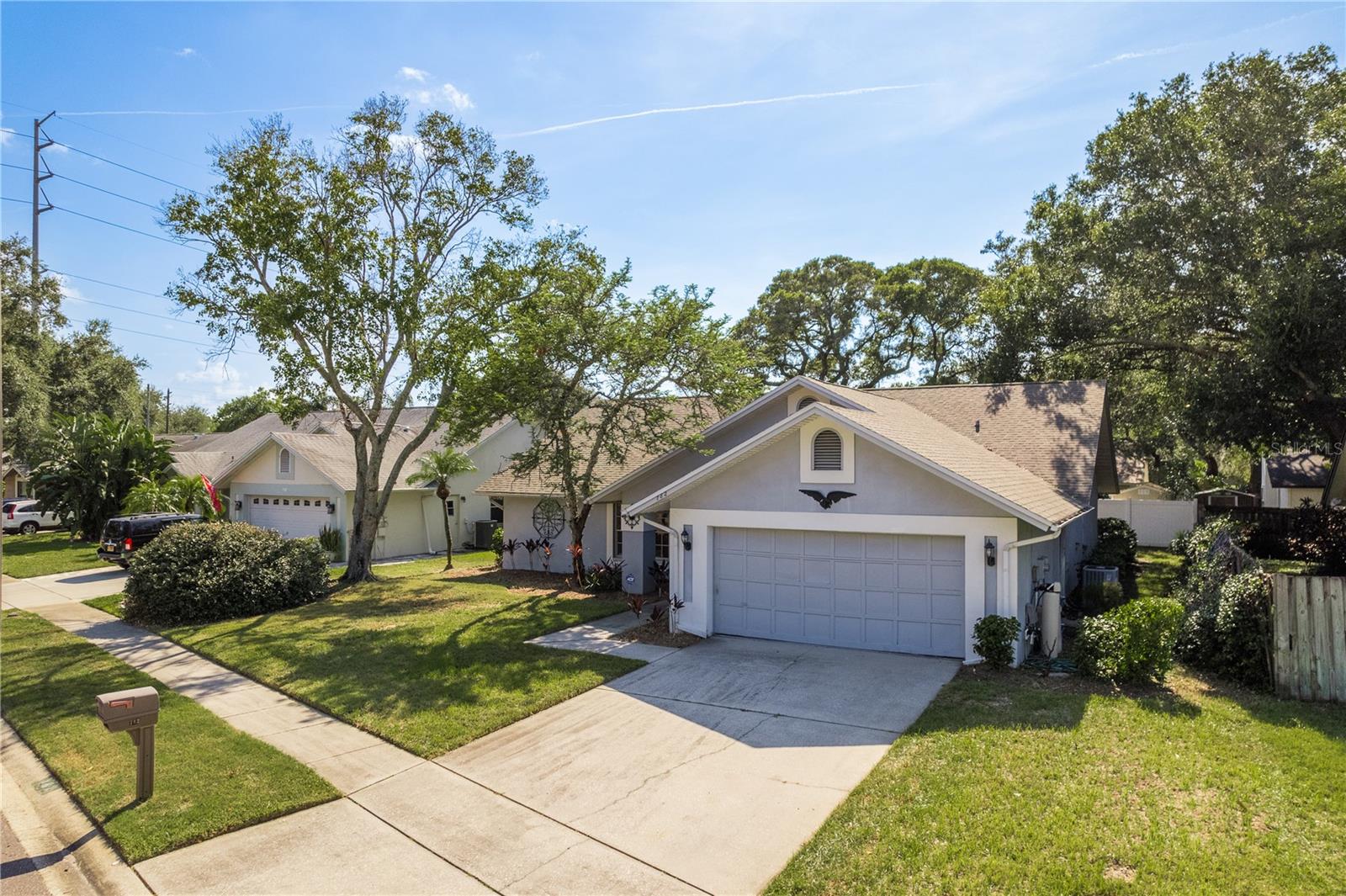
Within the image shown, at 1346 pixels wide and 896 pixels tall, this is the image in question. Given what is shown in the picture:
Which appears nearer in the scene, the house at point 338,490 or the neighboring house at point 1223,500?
the house at point 338,490

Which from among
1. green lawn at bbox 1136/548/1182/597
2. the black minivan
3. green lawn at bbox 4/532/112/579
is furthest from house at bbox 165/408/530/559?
green lawn at bbox 1136/548/1182/597

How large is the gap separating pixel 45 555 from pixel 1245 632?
3316 cm

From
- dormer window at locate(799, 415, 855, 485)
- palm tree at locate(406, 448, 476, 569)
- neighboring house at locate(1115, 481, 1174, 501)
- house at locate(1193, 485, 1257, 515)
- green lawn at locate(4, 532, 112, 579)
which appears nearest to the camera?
dormer window at locate(799, 415, 855, 485)

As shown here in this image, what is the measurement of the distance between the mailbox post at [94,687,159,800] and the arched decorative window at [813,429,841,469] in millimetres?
9377

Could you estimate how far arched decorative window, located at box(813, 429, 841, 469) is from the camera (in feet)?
39.6

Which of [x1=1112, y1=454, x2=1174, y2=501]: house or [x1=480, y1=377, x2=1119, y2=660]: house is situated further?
[x1=1112, y1=454, x2=1174, y2=501]: house

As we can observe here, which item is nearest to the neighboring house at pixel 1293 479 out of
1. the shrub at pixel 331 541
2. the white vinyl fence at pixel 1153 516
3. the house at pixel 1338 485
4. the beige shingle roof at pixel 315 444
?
the white vinyl fence at pixel 1153 516

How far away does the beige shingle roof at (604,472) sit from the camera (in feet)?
62.2

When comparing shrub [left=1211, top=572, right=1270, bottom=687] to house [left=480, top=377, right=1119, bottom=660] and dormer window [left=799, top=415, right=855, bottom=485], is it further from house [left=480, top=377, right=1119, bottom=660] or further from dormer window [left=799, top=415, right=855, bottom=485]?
→ dormer window [left=799, top=415, right=855, bottom=485]

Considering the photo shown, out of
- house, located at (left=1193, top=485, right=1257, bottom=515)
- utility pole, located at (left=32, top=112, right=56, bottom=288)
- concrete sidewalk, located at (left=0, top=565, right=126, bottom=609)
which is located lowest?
concrete sidewalk, located at (left=0, top=565, right=126, bottom=609)

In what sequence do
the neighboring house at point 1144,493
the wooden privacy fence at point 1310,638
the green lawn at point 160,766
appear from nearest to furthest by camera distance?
the green lawn at point 160,766
the wooden privacy fence at point 1310,638
the neighboring house at point 1144,493

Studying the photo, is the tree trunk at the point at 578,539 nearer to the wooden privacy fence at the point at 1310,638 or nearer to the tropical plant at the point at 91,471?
the wooden privacy fence at the point at 1310,638

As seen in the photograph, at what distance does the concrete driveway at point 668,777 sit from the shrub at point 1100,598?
652 cm

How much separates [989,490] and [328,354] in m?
16.2
